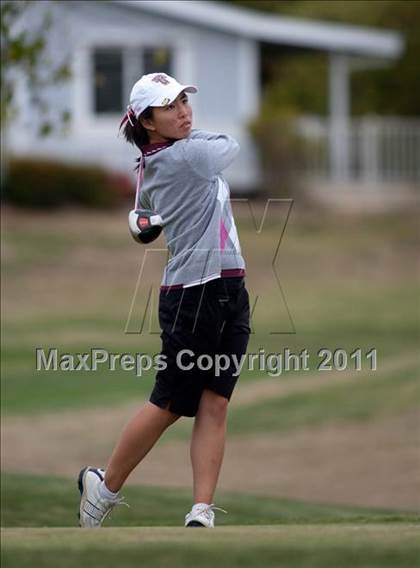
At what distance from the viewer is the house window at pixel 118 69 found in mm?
33438

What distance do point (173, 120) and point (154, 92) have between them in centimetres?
16

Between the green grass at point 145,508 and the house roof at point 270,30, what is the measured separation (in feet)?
77.0

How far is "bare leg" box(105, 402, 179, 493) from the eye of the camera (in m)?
6.87

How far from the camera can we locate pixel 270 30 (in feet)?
112

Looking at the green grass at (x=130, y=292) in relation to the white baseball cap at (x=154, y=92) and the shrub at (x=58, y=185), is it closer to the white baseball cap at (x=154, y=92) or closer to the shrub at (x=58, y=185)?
the shrub at (x=58, y=185)

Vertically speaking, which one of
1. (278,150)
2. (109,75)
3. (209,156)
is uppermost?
(109,75)

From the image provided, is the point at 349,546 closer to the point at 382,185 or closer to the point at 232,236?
the point at 232,236

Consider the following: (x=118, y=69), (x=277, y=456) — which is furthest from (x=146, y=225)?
(x=118, y=69)

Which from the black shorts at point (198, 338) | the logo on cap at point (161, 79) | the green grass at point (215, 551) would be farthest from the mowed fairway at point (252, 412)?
the logo on cap at point (161, 79)

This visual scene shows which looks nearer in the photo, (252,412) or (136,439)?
(136,439)

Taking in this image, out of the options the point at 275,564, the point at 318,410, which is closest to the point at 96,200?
the point at 318,410

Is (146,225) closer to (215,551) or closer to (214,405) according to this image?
(214,405)

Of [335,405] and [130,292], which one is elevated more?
[130,292]

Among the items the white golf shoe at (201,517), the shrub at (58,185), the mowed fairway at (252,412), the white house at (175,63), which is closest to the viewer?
the mowed fairway at (252,412)
